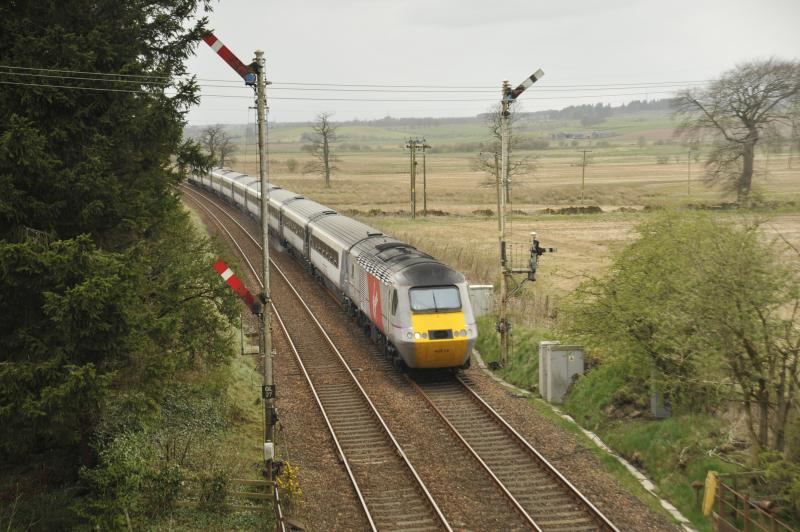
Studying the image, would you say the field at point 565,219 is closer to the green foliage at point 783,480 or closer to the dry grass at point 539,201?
the dry grass at point 539,201

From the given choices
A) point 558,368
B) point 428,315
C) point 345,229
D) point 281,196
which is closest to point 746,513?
point 558,368

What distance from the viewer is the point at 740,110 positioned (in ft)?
198

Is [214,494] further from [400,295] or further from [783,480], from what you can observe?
[783,480]

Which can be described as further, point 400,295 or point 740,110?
point 740,110

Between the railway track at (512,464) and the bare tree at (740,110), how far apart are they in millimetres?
44083

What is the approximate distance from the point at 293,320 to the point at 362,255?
17.5 ft

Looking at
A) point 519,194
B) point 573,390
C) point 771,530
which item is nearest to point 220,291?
point 573,390

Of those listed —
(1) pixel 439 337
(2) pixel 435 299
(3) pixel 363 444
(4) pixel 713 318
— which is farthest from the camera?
(2) pixel 435 299

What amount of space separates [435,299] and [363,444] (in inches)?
216

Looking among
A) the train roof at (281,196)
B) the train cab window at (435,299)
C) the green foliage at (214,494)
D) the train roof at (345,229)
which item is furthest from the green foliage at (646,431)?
the train roof at (281,196)

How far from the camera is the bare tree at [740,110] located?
59.4 metres

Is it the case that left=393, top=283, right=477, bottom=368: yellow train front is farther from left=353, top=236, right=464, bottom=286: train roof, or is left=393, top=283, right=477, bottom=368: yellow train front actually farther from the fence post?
the fence post

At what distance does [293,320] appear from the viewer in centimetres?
3184

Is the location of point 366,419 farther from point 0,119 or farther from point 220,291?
point 0,119
